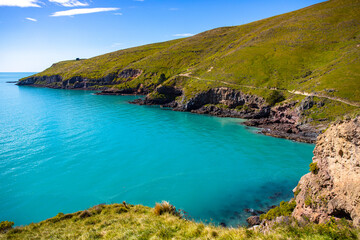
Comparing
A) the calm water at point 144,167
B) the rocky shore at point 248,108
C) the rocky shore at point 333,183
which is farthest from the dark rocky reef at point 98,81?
the rocky shore at point 333,183

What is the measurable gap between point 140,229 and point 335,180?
15.7 meters

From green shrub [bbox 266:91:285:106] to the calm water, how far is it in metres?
17.2

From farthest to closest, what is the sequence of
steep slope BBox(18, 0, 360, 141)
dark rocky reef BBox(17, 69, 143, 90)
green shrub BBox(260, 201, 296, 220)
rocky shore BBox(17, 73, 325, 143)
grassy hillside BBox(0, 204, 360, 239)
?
dark rocky reef BBox(17, 69, 143, 90), steep slope BBox(18, 0, 360, 141), rocky shore BBox(17, 73, 325, 143), green shrub BBox(260, 201, 296, 220), grassy hillside BBox(0, 204, 360, 239)

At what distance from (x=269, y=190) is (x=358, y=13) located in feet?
422

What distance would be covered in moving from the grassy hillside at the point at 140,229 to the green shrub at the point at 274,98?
213 feet

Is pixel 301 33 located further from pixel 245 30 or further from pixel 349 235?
pixel 349 235

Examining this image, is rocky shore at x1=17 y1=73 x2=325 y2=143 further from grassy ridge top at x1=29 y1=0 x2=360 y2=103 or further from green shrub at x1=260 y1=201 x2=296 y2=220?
green shrub at x1=260 y1=201 x2=296 y2=220

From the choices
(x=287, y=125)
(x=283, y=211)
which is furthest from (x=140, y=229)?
(x=287, y=125)

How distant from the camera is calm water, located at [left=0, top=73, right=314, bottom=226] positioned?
1152 inches

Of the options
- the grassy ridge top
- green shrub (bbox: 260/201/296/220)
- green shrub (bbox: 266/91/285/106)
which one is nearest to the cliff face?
green shrub (bbox: 260/201/296/220)

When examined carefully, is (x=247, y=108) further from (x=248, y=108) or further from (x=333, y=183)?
(x=333, y=183)

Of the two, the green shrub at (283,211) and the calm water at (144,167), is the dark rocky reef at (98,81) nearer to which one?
the calm water at (144,167)

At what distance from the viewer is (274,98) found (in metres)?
73.2

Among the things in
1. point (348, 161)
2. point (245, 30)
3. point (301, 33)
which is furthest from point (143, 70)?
point (348, 161)
